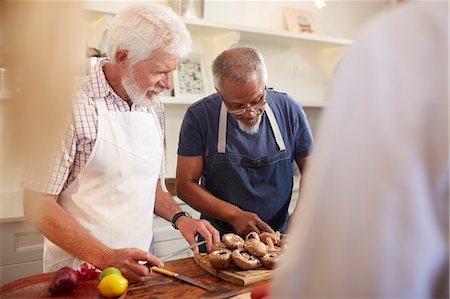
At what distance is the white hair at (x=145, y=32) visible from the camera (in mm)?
1501

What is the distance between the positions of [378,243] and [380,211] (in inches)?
1.3

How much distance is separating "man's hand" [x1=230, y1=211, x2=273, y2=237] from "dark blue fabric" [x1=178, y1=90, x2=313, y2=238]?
13cm

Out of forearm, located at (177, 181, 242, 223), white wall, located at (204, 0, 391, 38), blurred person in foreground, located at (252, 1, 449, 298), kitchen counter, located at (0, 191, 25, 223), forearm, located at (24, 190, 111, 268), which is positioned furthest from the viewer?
white wall, located at (204, 0, 391, 38)

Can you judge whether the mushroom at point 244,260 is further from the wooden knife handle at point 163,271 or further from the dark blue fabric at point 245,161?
the dark blue fabric at point 245,161

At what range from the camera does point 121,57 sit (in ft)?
5.09

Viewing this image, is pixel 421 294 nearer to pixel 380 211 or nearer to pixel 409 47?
pixel 380 211

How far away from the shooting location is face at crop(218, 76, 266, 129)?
176 cm

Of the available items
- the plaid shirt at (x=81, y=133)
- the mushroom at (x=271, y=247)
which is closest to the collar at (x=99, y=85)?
the plaid shirt at (x=81, y=133)

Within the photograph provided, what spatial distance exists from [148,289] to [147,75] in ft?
2.36

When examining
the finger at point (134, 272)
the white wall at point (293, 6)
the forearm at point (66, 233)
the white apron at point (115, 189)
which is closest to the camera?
the finger at point (134, 272)

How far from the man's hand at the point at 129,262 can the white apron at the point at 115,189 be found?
22 centimetres

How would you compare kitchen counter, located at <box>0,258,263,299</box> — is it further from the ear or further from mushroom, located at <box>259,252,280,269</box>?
the ear

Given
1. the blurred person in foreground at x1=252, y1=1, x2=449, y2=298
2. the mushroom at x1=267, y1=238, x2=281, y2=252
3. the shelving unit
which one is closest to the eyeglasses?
the mushroom at x1=267, y1=238, x2=281, y2=252

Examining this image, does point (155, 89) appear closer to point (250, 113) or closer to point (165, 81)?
point (165, 81)
